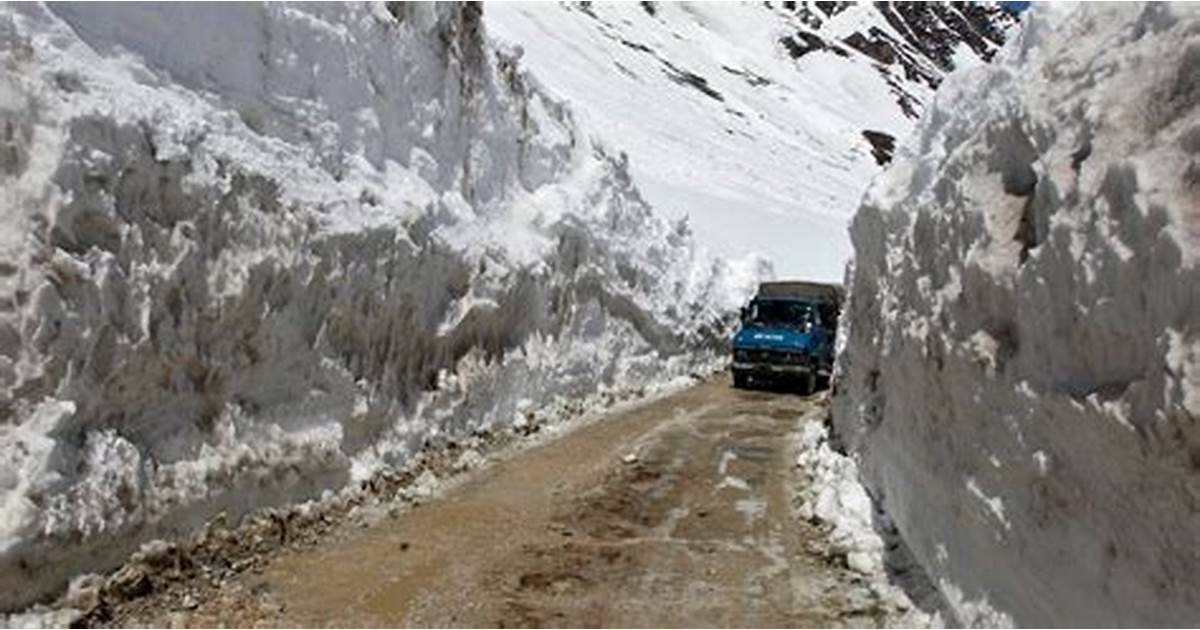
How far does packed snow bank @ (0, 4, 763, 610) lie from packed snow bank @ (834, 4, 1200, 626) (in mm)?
→ 5763

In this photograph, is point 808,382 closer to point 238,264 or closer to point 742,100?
point 238,264

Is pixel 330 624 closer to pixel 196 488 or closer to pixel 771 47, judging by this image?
pixel 196 488

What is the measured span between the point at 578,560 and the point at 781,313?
1730 cm

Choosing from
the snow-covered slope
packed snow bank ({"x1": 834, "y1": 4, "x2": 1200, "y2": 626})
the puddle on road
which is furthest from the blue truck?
packed snow bank ({"x1": 834, "y1": 4, "x2": 1200, "y2": 626})

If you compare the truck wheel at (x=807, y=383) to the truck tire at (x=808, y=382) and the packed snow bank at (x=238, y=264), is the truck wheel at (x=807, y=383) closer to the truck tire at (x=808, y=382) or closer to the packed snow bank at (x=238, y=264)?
the truck tire at (x=808, y=382)

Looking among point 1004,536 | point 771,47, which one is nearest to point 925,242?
point 1004,536

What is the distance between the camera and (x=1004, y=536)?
23.7ft

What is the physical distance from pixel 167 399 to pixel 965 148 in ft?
21.1

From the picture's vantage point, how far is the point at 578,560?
404 inches

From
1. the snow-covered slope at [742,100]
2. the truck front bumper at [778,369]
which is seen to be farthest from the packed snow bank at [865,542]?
the truck front bumper at [778,369]

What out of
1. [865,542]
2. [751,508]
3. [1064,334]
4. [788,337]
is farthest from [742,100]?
[1064,334]

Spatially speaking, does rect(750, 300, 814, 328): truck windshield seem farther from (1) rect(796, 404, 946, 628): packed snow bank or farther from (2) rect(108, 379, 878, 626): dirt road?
(2) rect(108, 379, 878, 626): dirt road

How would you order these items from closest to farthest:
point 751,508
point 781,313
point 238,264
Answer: point 238,264
point 751,508
point 781,313

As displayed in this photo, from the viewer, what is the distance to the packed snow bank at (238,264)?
8.48 meters
